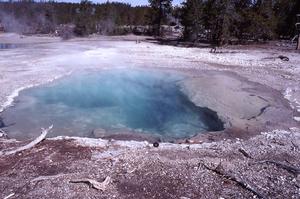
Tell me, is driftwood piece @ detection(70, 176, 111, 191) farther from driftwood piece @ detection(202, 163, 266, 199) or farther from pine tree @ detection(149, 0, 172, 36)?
pine tree @ detection(149, 0, 172, 36)

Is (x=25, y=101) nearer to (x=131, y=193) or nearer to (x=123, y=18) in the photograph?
(x=131, y=193)

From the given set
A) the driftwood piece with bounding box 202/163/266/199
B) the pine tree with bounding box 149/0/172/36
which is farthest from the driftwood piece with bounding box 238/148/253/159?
the pine tree with bounding box 149/0/172/36

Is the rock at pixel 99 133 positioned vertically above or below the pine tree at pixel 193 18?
below

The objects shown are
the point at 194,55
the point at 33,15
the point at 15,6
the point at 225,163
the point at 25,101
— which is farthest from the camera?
the point at 15,6

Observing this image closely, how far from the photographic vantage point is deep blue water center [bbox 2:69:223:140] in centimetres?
1062

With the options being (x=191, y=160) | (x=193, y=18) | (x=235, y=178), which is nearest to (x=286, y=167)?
(x=235, y=178)

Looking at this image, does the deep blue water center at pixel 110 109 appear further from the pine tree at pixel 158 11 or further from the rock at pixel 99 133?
the pine tree at pixel 158 11

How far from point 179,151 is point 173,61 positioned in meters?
13.0

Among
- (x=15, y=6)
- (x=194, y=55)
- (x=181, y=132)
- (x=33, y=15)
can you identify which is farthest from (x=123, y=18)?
(x=181, y=132)

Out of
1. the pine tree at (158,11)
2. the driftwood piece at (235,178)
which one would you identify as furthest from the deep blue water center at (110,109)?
the pine tree at (158,11)

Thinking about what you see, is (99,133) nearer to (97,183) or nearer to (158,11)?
(97,183)

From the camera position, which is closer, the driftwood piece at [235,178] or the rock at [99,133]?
the driftwood piece at [235,178]

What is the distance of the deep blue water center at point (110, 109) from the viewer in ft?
34.9

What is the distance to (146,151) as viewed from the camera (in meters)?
8.18
